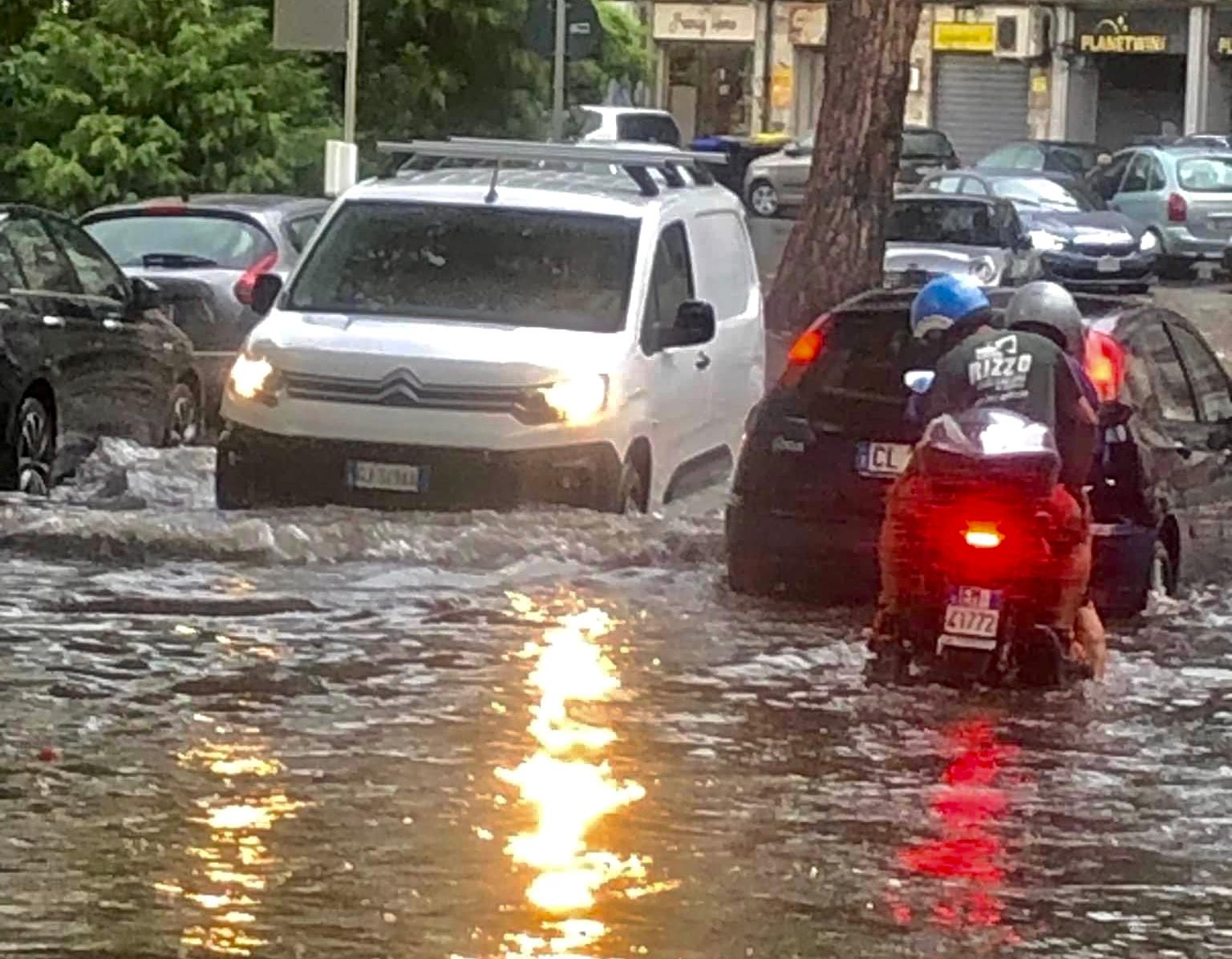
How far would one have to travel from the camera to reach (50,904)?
25.2ft

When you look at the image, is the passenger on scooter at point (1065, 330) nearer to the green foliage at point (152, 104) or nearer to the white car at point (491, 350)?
the white car at point (491, 350)

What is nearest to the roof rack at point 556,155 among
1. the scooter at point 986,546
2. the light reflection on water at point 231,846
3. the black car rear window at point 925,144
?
the scooter at point 986,546

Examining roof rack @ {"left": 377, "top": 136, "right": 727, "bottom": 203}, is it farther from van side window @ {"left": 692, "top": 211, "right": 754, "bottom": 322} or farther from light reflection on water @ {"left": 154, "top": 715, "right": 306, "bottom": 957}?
light reflection on water @ {"left": 154, "top": 715, "right": 306, "bottom": 957}

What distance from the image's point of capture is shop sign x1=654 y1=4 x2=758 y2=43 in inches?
2410

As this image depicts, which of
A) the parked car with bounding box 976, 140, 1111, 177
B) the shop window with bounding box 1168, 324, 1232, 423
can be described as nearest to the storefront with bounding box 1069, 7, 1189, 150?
the parked car with bounding box 976, 140, 1111, 177

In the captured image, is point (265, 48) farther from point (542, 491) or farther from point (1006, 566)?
point (1006, 566)

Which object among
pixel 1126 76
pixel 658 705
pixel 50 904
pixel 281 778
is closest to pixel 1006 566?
pixel 658 705

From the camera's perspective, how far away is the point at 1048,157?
46.1m

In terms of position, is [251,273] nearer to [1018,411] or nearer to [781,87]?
[1018,411]

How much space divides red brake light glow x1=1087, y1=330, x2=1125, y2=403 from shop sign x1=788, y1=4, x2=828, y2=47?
158ft

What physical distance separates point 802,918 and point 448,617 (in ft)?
16.3

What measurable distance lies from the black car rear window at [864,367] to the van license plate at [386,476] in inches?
87.3

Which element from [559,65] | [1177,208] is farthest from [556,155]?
[1177,208]

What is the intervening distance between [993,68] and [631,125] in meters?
14.1
